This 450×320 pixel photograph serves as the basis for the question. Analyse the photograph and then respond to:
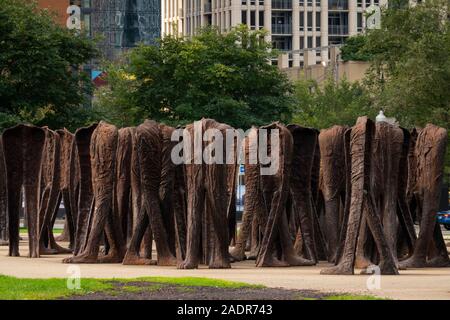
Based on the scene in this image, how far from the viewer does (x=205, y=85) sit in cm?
7388

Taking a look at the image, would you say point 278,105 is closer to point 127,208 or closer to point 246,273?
point 127,208

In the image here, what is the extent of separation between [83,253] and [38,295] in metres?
10.0

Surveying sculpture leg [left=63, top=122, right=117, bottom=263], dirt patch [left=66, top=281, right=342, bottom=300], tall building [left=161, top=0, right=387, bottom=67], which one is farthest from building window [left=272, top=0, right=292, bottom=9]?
dirt patch [left=66, top=281, right=342, bottom=300]

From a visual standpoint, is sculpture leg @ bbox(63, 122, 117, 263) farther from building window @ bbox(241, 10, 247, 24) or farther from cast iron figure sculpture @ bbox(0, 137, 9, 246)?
building window @ bbox(241, 10, 247, 24)

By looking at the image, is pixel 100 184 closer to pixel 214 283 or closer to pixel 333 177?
pixel 333 177

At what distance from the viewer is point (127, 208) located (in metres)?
35.1

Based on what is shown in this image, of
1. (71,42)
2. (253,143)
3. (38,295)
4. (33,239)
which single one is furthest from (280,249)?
(71,42)

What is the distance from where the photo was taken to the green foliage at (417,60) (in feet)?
153

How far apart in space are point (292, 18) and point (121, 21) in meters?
32.0

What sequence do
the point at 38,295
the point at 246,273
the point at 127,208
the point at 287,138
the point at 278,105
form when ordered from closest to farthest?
the point at 38,295, the point at 246,273, the point at 287,138, the point at 127,208, the point at 278,105

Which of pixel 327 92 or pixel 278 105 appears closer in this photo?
pixel 278 105

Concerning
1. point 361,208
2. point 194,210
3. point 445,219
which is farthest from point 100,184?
point 445,219

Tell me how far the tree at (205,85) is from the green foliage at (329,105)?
7.22m

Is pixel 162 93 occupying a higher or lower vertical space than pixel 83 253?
higher
